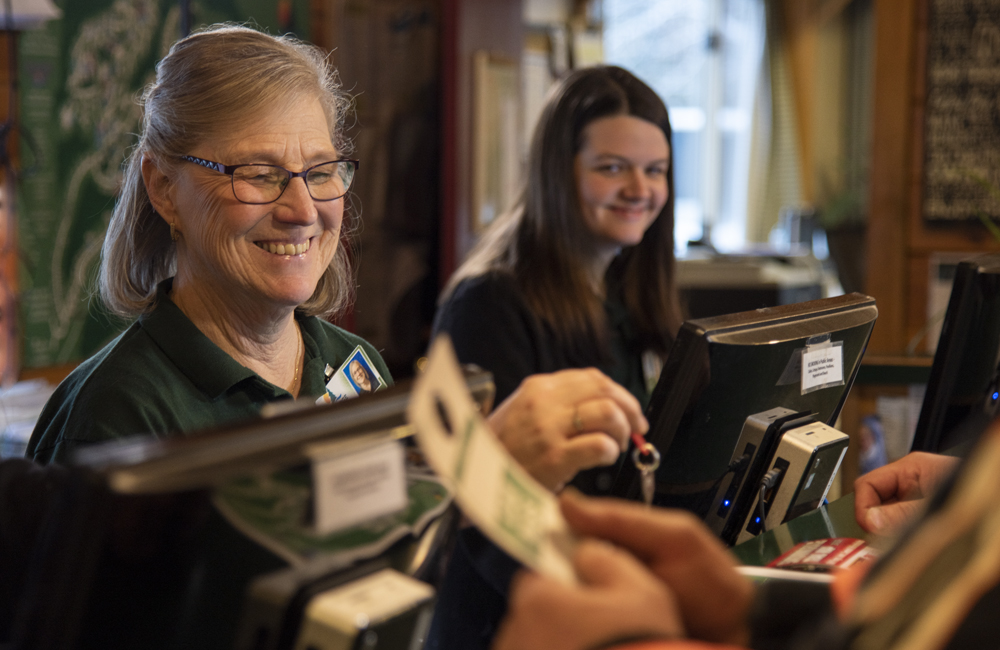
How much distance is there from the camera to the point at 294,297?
1392 millimetres

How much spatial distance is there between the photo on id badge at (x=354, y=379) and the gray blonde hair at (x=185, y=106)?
30 cm

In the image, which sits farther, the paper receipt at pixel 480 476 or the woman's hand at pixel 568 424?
the woman's hand at pixel 568 424

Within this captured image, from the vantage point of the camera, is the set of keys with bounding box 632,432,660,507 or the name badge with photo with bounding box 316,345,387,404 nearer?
the set of keys with bounding box 632,432,660,507

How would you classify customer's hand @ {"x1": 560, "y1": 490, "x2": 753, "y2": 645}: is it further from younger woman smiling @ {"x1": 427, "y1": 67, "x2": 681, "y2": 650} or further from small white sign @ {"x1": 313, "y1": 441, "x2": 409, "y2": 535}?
younger woman smiling @ {"x1": 427, "y1": 67, "x2": 681, "y2": 650}

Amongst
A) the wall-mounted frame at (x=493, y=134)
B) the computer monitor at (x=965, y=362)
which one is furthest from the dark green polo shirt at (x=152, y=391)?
the wall-mounted frame at (x=493, y=134)

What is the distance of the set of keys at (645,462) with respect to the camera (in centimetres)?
93

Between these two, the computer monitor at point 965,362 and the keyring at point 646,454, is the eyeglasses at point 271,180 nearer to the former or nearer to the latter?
the keyring at point 646,454

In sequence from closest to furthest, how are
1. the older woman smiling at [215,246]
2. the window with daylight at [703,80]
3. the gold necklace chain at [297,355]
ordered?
the older woman smiling at [215,246] < the gold necklace chain at [297,355] < the window with daylight at [703,80]

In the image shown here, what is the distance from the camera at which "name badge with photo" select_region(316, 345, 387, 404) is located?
1349 millimetres

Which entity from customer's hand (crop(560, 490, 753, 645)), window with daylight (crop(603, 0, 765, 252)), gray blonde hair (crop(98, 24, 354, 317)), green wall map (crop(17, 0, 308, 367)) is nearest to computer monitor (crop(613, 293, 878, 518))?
customer's hand (crop(560, 490, 753, 645))

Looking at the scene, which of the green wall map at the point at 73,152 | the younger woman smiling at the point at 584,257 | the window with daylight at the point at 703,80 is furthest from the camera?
the window with daylight at the point at 703,80

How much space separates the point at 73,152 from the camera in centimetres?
261

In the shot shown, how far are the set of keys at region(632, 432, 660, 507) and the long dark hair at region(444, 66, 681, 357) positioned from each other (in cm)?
107

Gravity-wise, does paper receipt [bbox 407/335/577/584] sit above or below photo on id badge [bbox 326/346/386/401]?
above
